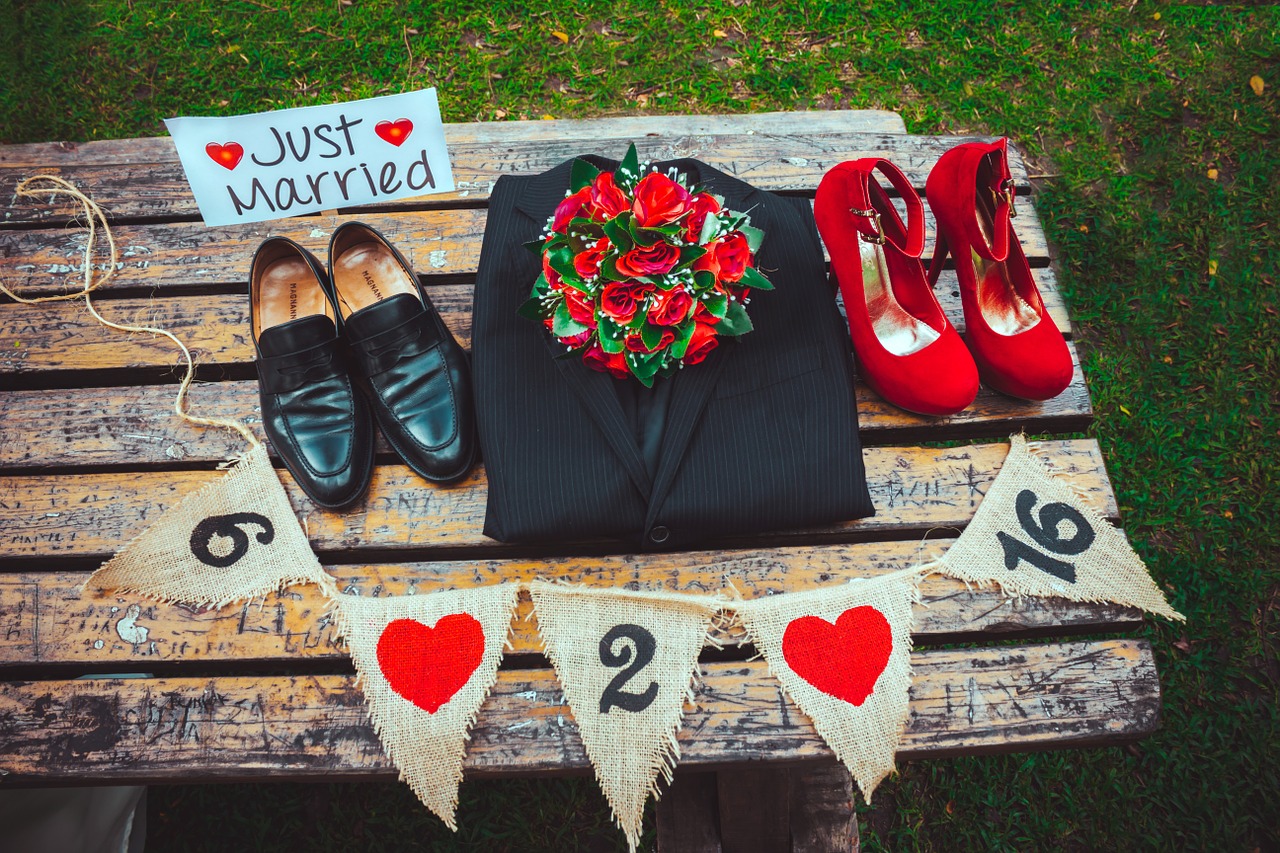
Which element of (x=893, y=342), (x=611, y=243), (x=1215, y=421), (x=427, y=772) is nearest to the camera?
(x=611, y=243)

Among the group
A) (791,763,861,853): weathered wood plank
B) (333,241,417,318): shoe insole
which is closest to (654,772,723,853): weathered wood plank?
(791,763,861,853): weathered wood plank

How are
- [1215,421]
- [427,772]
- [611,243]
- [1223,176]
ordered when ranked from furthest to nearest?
[1223,176], [1215,421], [427,772], [611,243]

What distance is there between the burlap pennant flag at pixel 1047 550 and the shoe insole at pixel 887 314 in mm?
348

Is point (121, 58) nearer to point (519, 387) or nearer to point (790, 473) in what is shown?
point (519, 387)

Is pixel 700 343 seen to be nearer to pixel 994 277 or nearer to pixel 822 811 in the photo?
pixel 994 277

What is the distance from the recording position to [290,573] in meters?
1.53

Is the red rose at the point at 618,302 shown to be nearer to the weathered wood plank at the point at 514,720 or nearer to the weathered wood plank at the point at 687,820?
the weathered wood plank at the point at 514,720

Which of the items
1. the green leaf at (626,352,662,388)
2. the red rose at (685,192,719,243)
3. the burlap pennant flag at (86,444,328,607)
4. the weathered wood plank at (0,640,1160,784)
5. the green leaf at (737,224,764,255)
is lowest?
the weathered wood plank at (0,640,1160,784)

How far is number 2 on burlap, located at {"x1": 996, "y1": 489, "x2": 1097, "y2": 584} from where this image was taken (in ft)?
5.02

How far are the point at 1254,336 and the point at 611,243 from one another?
8.09ft

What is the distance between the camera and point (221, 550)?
1.55m

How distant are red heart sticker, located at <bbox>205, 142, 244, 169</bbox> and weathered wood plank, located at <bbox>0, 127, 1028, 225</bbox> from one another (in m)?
0.26

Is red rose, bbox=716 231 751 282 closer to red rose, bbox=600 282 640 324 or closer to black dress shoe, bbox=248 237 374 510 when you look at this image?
red rose, bbox=600 282 640 324

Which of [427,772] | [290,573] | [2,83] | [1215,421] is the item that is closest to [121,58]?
[2,83]
